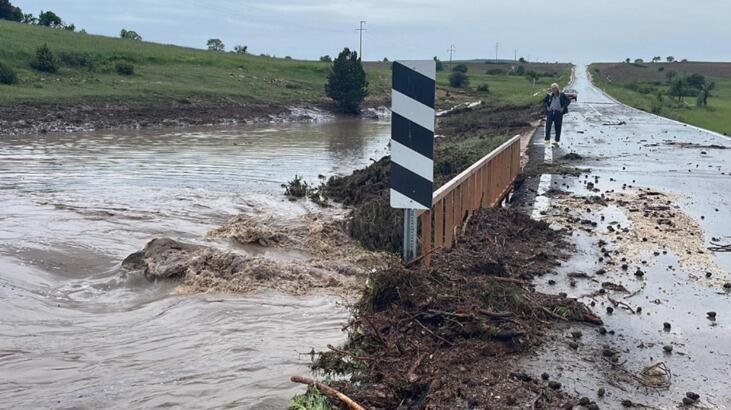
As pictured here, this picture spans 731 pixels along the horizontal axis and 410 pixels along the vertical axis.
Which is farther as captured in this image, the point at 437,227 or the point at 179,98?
the point at 179,98

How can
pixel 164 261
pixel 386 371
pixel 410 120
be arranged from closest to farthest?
pixel 386 371 → pixel 410 120 → pixel 164 261

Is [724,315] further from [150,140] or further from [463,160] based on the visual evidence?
[150,140]

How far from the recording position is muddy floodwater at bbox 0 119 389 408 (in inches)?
205

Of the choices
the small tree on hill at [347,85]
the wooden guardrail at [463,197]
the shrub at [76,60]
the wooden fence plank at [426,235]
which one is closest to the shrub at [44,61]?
the shrub at [76,60]

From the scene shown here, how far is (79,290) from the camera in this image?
7.96m

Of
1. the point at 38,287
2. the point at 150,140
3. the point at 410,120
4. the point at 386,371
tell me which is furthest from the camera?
the point at 150,140

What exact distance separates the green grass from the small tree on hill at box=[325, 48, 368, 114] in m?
2.29

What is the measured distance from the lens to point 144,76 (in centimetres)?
4609

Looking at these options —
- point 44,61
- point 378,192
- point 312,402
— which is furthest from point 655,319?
point 44,61

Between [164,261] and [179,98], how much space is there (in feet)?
112

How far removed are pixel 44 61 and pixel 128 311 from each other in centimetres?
3922

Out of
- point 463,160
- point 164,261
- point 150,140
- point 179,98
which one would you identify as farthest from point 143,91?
point 164,261

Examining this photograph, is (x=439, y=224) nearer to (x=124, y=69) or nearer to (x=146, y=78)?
(x=146, y=78)

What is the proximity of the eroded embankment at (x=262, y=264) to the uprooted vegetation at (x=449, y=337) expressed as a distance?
7.80 feet
